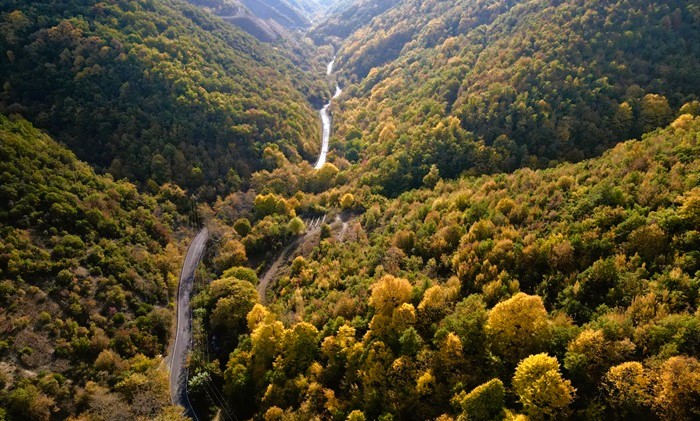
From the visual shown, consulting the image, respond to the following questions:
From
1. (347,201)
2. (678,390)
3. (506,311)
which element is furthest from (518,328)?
(347,201)

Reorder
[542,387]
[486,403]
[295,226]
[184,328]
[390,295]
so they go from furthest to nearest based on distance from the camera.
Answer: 1. [295,226]
2. [184,328]
3. [390,295]
4. [486,403]
5. [542,387]

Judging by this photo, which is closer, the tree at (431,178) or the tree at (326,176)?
the tree at (431,178)

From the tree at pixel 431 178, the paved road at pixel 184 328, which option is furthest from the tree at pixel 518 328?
the tree at pixel 431 178

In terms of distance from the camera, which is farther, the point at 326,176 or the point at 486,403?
the point at 326,176

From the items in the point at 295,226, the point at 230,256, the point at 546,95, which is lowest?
the point at 230,256

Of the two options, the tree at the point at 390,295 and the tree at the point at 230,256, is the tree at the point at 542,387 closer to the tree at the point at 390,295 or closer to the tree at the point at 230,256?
the tree at the point at 390,295

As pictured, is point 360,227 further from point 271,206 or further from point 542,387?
point 542,387

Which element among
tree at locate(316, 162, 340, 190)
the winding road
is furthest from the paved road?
tree at locate(316, 162, 340, 190)
